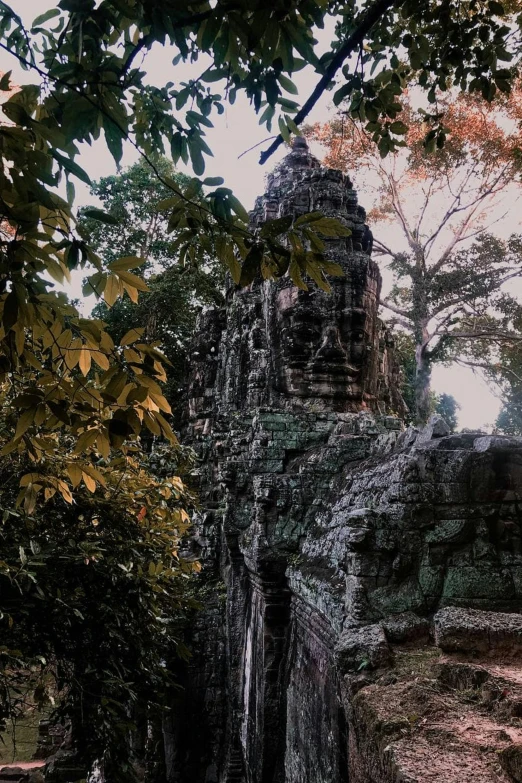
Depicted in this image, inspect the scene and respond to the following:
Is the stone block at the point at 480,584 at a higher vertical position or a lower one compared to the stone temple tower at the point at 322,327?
lower

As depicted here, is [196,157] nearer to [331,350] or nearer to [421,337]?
[331,350]

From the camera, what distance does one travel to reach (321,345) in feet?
29.8

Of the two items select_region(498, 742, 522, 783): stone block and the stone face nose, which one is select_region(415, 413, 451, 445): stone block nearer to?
select_region(498, 742, 522, 783): stone block

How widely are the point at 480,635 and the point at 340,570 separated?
1.58 meters

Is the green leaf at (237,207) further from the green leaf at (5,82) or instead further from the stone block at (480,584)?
the stone block at (480,584)

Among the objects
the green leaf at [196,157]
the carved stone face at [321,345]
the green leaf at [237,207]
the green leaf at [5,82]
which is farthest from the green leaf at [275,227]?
the carved stone face at [321,345]

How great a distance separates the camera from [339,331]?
9156 millimetres

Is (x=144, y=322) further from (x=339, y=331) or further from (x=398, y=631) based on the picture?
(x=398, y=631)

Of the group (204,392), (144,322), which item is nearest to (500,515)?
(204,392)

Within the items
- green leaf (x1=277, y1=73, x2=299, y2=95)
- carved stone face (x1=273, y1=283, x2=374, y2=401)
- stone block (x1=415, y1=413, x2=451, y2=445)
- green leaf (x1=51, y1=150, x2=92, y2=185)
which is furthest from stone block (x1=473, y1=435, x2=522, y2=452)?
carved stone face (x1=273, y1=283, x2=374, y2=401)

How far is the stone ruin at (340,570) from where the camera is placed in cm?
245

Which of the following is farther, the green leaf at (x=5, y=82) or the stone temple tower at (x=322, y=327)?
the stone temple tower at (x=322, y=327)

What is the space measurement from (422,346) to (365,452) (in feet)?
43.1

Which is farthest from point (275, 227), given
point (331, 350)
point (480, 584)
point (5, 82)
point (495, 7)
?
point (331, 350)
